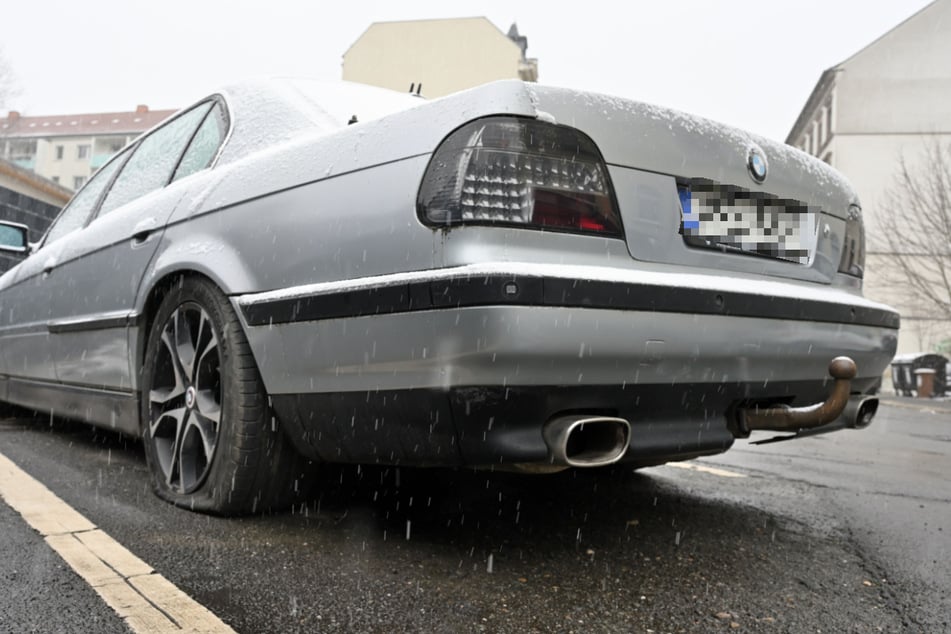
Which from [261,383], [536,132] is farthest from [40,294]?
[536,132]

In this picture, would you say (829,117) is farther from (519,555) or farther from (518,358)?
(518,358)

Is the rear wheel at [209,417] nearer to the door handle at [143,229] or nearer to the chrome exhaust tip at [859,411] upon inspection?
the door handle at [143,229]

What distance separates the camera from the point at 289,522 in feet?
8.14

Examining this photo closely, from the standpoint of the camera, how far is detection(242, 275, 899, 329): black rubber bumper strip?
175 cm

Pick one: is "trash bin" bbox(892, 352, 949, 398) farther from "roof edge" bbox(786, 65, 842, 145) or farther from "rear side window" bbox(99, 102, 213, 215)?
"roof edge" bbox(786, 65, 842, 145)

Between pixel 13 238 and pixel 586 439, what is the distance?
4348mm

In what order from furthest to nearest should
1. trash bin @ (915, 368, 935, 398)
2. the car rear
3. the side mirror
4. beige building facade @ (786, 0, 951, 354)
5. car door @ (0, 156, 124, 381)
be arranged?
1. beige building facade @ (786, 0, 951, 354)
2. trash bin @ (915, 368, 935, 398)
3. the side mirror
4. car door @ (0, 156, 124, 381)
5. the car rear

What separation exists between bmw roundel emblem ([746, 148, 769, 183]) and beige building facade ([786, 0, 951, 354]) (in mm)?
32784

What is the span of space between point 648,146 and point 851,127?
3577cm

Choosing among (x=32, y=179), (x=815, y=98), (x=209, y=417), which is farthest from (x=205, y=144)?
(x=815, y=98)

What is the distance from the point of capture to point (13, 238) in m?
4.91

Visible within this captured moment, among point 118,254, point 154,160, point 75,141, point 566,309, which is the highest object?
point 75,141

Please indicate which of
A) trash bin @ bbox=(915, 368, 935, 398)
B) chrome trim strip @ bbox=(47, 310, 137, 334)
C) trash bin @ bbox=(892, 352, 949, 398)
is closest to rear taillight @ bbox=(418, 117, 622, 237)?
chrome trim strip @ bbox=(47, 310, 137, 334)

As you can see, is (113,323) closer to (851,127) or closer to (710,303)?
(710,303)
